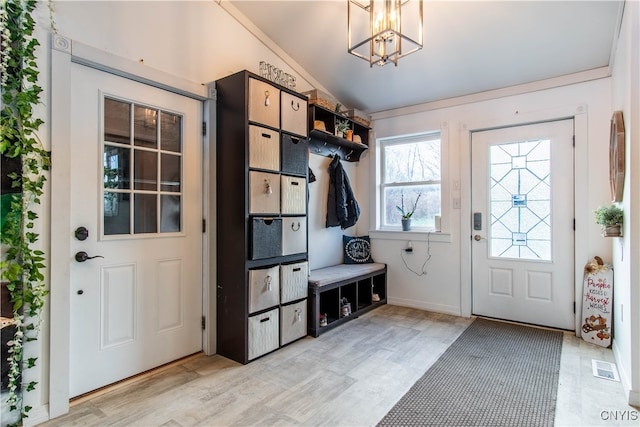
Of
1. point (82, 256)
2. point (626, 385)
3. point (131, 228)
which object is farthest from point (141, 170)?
point (626, 385)

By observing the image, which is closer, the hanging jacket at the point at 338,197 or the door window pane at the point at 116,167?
the door window pane at the point at 116,167

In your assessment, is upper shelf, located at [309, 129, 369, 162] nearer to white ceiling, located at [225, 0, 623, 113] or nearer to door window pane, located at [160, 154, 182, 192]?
white ceiling, located at [225, 0, 623, 113]

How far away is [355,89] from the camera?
12.4 ft

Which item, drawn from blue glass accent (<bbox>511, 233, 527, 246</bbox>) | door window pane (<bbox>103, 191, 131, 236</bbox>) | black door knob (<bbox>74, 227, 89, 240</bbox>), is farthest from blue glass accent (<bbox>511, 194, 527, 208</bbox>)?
black door knob (<bbox>74, 227, 89, 240</bbox>)

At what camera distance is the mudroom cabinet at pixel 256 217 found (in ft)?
8.21

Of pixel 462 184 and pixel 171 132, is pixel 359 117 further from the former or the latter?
pixel 171 132

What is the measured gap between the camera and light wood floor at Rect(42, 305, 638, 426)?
5.99 feet

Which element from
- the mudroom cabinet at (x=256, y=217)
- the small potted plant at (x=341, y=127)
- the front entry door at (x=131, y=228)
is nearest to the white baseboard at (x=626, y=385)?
the mudroom cabinet at (x=256, y=217)

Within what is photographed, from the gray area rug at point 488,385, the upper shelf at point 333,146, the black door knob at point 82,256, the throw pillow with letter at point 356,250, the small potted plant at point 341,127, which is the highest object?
the small potted plant at point 341,127

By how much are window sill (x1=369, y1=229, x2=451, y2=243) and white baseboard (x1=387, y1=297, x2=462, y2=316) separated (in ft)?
2.37

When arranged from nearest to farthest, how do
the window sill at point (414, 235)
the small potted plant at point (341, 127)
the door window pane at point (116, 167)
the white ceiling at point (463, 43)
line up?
1. the door window pane at point (116, 167)
2. the white ceiling at point (463, 43)
3. the small potted plant at point (341, 127)
4. the window sill at point (414, 235)

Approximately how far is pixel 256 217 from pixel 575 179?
113 inches

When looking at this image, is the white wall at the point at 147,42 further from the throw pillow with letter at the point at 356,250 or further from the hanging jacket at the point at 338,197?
the throw pillow with letter at the point at 356,250

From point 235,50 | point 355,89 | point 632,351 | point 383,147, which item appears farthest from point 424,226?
point 235,50
